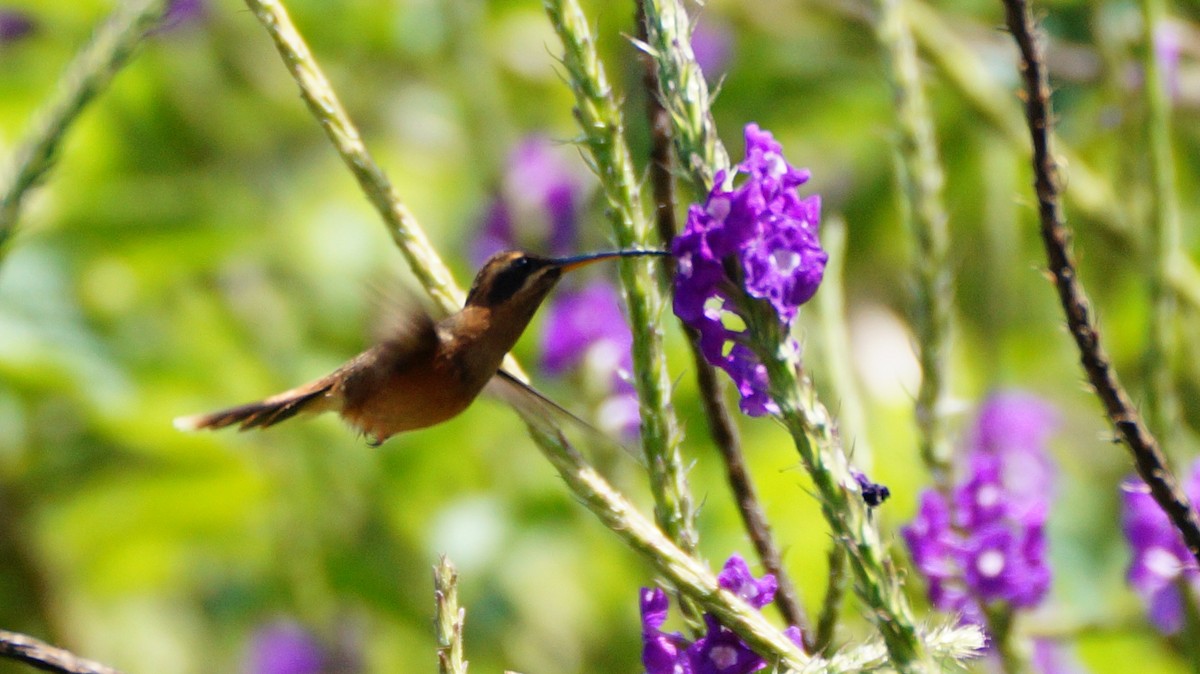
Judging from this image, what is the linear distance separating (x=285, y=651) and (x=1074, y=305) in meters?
3.63

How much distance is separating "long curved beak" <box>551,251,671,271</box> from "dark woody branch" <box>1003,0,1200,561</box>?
334 millimetres

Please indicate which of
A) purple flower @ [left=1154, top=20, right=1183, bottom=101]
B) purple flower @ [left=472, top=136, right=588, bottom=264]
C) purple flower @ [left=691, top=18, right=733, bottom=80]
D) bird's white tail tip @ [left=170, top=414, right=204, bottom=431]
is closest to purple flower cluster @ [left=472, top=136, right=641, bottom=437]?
purple flower @ [left=472, top=136, right=588, bottom=264]

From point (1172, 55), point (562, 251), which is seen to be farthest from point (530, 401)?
point (1172, 55)

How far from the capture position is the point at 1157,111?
1.75 m

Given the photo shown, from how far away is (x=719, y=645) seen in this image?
1.16 metres

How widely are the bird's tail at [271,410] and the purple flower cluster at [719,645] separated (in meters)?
0.94

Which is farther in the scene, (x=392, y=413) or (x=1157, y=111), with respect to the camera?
(x=392, y=413)

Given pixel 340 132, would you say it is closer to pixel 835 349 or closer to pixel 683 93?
pixel 683 93

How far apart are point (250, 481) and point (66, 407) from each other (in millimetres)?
530

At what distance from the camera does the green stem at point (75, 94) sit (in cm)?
143

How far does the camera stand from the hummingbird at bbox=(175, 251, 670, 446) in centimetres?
177

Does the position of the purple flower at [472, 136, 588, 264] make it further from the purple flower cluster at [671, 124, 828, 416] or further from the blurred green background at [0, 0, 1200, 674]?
the purple flower cluster at [671, 124, 828, 416]

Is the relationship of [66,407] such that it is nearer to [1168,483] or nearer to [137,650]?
[137,650]

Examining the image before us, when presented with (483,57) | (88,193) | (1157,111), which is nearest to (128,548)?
(88,193)
